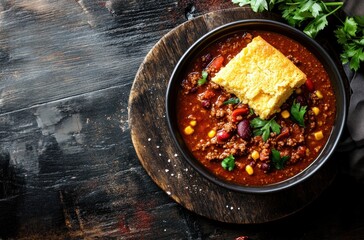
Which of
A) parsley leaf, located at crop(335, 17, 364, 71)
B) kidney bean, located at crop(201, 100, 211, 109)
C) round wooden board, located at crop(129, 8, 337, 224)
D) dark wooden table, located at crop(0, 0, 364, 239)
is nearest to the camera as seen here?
parsley leaf, located at crop(335, 17, 364, 71)

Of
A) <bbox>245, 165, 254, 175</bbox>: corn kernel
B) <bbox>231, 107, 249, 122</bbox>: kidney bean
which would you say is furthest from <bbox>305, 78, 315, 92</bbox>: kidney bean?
<bbox>245, 165, 254, 175</bbox>: corn kernel

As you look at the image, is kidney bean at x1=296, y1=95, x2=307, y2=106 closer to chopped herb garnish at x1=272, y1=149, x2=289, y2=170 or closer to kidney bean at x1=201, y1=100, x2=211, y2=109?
chopped herb garnish at x1=272, y1=149, x2=289, y2=170

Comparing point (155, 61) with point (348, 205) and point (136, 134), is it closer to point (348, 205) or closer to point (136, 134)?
point (136, 134)

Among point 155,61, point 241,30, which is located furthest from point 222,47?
point 155,61

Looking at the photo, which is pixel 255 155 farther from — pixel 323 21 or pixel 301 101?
pixel 323 21

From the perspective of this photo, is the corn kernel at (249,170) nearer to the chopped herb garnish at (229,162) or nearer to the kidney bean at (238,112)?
the chopped herb garnish at (229,162)
